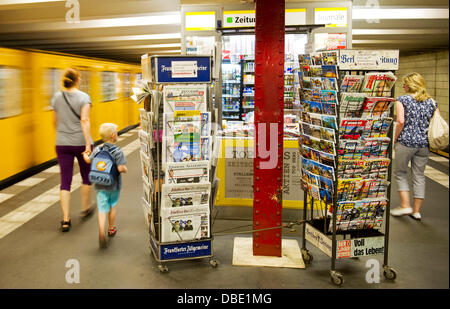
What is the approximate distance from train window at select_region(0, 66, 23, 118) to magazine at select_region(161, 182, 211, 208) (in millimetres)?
3781

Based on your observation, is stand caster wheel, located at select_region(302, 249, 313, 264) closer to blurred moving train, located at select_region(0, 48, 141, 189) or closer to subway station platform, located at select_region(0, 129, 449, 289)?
subway station platform, located at select_region(0, 129, 449, 289)

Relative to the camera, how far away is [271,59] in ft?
11.0

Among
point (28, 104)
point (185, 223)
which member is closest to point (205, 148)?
point (185, 223)

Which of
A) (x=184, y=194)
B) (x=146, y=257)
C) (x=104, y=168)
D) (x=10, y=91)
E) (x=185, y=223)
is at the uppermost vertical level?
(x=10, y=91)

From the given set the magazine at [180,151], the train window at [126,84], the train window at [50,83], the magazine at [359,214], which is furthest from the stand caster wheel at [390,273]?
the train window at [126,84]

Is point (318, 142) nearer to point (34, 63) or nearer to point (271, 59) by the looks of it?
point (271, 59)

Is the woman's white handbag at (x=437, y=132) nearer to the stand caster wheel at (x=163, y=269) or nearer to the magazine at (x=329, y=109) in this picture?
the magazine at (x=329, y=109)

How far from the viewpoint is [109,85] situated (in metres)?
10.8

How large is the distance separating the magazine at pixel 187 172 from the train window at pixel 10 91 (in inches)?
148

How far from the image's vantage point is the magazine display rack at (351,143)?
2918 mm

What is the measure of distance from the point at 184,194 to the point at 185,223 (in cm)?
24

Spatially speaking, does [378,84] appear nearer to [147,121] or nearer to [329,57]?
[329,57]

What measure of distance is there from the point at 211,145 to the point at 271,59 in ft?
2.80

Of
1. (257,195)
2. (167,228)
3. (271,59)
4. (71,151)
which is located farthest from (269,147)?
(71,151)
